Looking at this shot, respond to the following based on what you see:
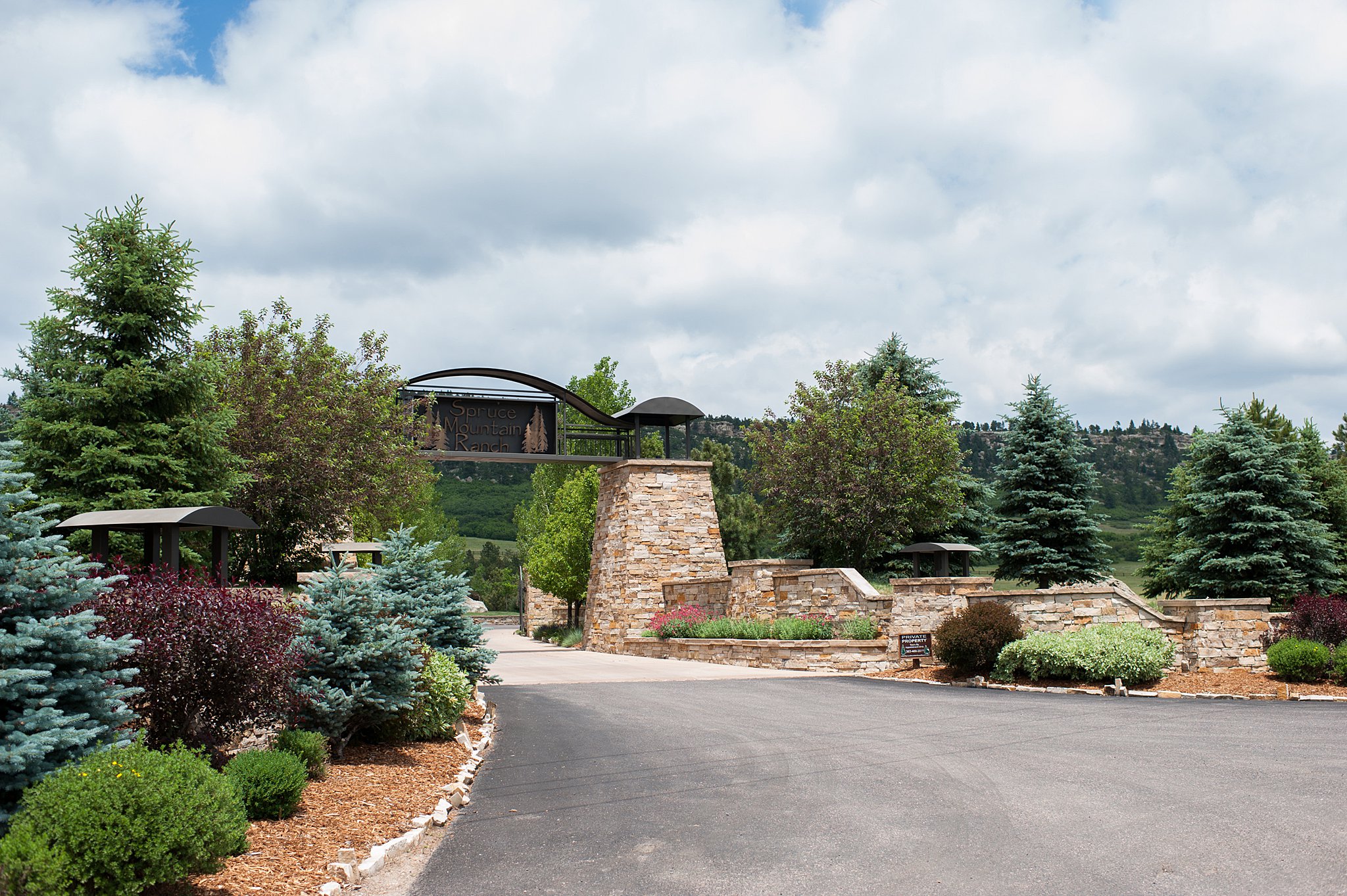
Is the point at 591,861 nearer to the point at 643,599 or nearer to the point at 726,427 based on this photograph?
the point at 643,599

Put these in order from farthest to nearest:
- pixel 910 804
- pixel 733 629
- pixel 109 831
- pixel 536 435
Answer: pixel 536 435
pixel 733 629
pixel 910 804
pixel 109 831

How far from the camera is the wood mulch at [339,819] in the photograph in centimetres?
546

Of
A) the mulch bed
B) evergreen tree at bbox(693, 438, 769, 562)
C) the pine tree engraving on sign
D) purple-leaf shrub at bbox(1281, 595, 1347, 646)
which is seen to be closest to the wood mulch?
the mulch bed

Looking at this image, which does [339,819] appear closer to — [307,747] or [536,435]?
[307,747]

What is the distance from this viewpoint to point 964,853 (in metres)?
5.85

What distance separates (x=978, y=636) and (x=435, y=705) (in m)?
9.86

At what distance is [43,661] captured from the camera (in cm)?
504

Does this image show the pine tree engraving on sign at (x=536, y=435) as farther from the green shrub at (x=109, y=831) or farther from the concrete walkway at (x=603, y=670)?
the green shrub at (x=109, y=831)

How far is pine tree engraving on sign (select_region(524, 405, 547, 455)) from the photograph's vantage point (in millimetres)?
26531

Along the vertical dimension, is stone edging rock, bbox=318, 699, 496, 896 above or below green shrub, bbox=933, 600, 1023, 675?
below

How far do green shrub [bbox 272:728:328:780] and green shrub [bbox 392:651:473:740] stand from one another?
1.51 metres

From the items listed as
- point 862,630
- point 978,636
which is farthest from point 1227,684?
point 862,630

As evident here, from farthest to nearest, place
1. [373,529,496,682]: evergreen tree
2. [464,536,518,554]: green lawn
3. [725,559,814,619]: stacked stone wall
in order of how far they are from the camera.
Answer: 1. [464,536,518,554]: green lawn
2. [725,559,814,619]: stacked stone wall
3. [373,529,496,682]: evergreen tree

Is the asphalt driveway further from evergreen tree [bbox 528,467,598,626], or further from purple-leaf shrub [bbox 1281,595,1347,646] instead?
evergreen tree [bbox 528,467,598,626]
